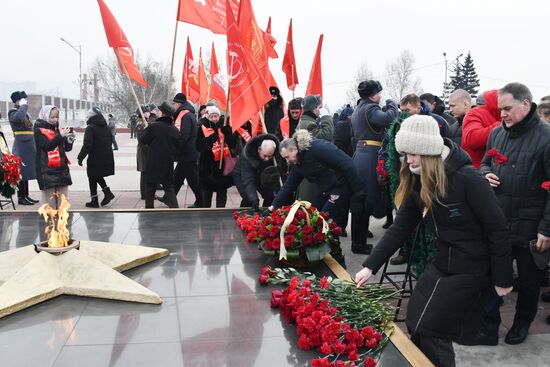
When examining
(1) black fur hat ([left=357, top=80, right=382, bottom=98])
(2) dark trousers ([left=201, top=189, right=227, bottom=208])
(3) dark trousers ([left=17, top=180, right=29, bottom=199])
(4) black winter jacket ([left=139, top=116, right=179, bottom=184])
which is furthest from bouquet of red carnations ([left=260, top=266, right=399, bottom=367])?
(3) dark trousers ([left=17, top=180, right=29, bottom=199])

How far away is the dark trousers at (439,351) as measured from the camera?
10.4 ft

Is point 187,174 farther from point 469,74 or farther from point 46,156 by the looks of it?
point 469,74

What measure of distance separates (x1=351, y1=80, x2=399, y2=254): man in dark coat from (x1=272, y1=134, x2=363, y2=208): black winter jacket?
107 centimetres

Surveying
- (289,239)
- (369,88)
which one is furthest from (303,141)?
(369,88)

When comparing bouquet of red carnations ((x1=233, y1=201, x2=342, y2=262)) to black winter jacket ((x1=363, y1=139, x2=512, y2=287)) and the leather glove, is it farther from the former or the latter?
black winter jacket ((x1=363, y1=139, x2=512, y2=287))

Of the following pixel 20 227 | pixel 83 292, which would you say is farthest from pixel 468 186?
pixel 20 227

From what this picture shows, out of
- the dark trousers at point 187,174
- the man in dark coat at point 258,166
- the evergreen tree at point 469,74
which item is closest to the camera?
the man in dark coat at point 258,166

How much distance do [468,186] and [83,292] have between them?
2.84 metres

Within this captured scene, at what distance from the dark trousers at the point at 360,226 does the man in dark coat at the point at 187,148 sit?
3.22 m

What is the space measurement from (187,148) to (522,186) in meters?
5.96

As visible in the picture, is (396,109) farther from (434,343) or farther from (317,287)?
(434,343)

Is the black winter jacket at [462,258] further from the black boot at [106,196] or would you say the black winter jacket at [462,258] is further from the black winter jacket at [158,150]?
the black boot at [106,196]

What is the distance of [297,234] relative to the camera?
15.3 ft

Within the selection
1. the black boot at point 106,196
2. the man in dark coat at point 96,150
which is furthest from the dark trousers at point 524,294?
the black boot at point 106,196
